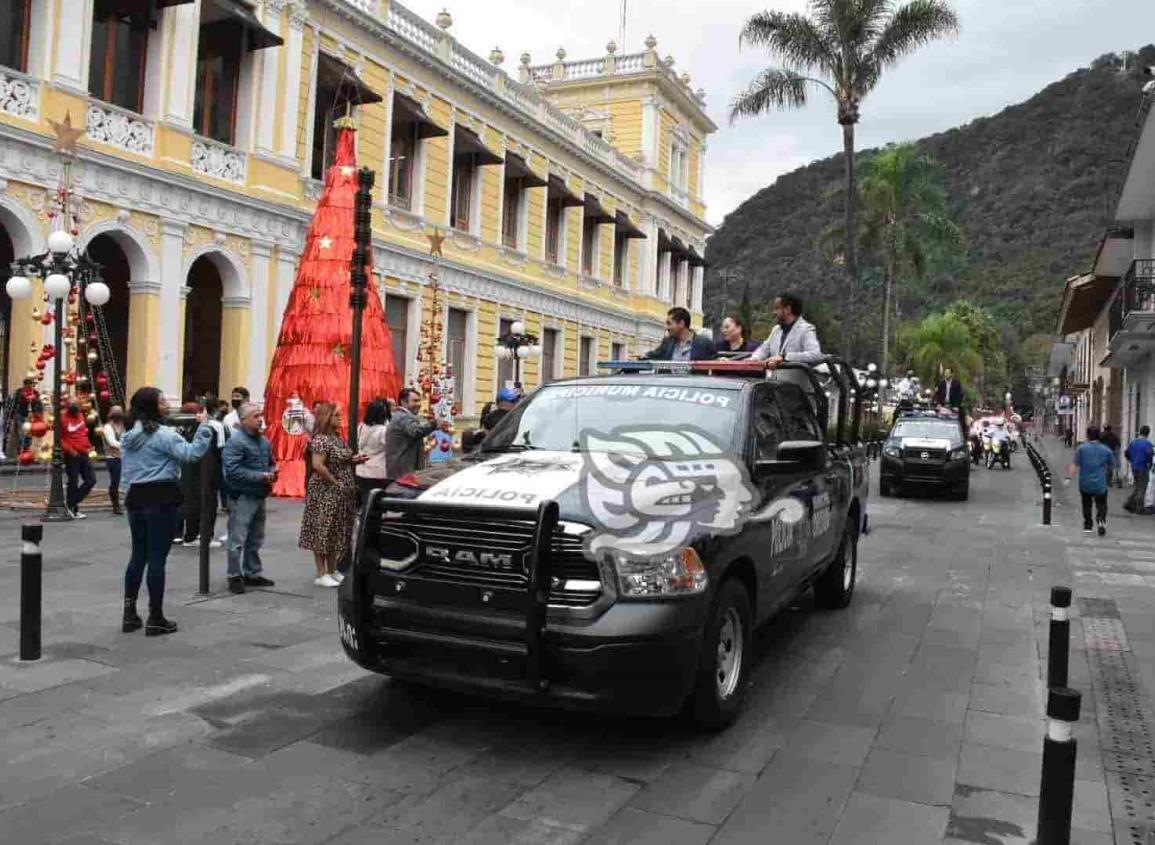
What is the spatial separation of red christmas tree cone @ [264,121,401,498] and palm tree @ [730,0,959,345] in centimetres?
1232

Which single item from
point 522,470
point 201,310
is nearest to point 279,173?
point 201,310

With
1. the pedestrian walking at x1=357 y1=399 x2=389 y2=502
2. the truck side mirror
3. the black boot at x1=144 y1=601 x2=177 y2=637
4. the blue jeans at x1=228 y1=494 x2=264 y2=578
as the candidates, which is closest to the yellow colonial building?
the pedestrian walking at x1=357 y1=399 x2=389 y2=502

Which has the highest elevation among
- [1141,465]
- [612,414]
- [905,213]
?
[905,213]

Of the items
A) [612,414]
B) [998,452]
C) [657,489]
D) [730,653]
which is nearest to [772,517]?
[730,653]

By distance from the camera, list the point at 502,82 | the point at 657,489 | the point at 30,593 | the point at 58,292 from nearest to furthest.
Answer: the point at 657,489 < the point at 30,593 < the point at 58,292 < the point at 502,82

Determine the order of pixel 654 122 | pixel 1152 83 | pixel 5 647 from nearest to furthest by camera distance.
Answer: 1. pixel 5 647
2. pixel 1152 83
3. pixel 654 122

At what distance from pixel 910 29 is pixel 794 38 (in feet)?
9.13

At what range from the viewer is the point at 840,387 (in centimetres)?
898

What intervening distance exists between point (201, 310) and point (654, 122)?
22.8 metres

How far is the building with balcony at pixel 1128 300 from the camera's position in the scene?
20453 mm

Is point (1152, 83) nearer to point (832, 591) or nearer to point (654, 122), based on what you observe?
point (832, 591)

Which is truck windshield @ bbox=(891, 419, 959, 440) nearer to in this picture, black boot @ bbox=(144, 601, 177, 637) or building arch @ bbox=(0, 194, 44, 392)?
building arch @ bbox=(0, 194, 44, 392)

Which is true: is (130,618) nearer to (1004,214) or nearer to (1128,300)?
(1128,300)

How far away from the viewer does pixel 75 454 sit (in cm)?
1296
